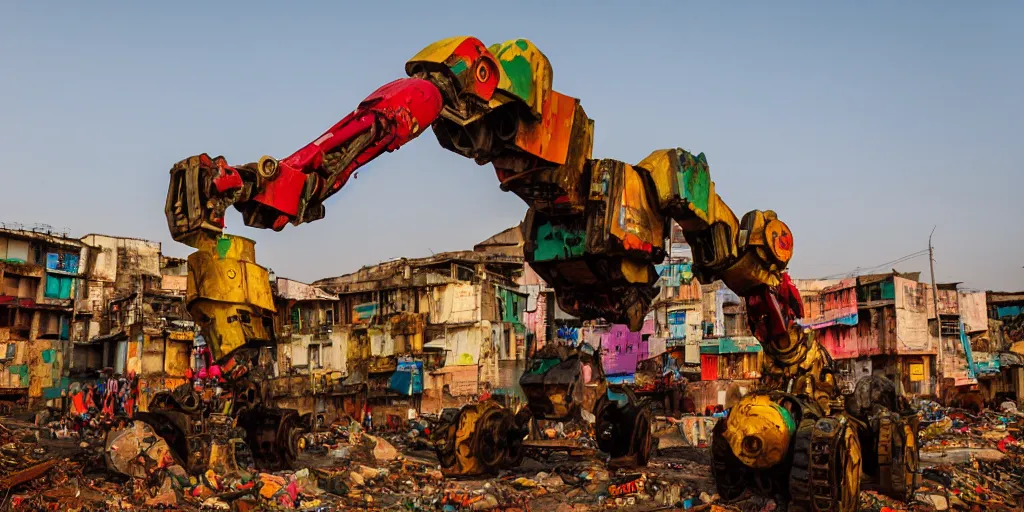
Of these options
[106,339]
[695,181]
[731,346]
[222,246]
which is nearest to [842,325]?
[731,346]

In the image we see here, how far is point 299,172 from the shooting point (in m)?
7.06

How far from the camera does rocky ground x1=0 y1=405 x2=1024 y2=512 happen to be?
37.4 ft

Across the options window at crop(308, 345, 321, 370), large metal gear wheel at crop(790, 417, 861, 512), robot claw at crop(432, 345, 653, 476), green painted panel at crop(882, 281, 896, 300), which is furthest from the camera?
window at crop(308, 345, 321, 370)

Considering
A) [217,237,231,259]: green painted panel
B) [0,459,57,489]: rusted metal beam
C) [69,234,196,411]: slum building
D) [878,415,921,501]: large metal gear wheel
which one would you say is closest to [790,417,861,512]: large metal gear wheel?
[878,415,921,501]: large metal gear wheel

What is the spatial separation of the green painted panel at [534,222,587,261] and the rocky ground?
3100 mm

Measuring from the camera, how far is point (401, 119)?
754cm

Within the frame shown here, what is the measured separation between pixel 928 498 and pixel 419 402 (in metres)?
32.5

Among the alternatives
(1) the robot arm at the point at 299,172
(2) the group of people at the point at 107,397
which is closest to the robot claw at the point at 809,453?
(1) the robot arm at the point at 299,172

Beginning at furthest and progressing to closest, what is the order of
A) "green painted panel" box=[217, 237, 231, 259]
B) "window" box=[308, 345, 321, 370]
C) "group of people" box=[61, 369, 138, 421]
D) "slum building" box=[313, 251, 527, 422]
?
"window" box=[308, 345, 321, 370]
"slum building" box=[313, 251, 527, 422]
"group of people" box=[61, 369, 138, 421]
"green painted panel" box=[217, 237, 231, 259]

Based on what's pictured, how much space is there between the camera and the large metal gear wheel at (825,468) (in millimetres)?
9953

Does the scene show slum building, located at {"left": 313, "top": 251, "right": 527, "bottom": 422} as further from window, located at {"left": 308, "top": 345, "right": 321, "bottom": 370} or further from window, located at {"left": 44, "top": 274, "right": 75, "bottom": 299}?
window, located at {"left": 44, "top": 274, "right": 75, "bottom": 299}

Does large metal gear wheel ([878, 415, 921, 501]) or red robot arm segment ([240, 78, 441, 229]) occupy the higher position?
red robot arm segment ([240, 78, 441, 229])

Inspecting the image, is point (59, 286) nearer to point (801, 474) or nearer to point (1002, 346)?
point (801, 474)

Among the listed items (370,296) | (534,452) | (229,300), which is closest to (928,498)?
(534,452)
